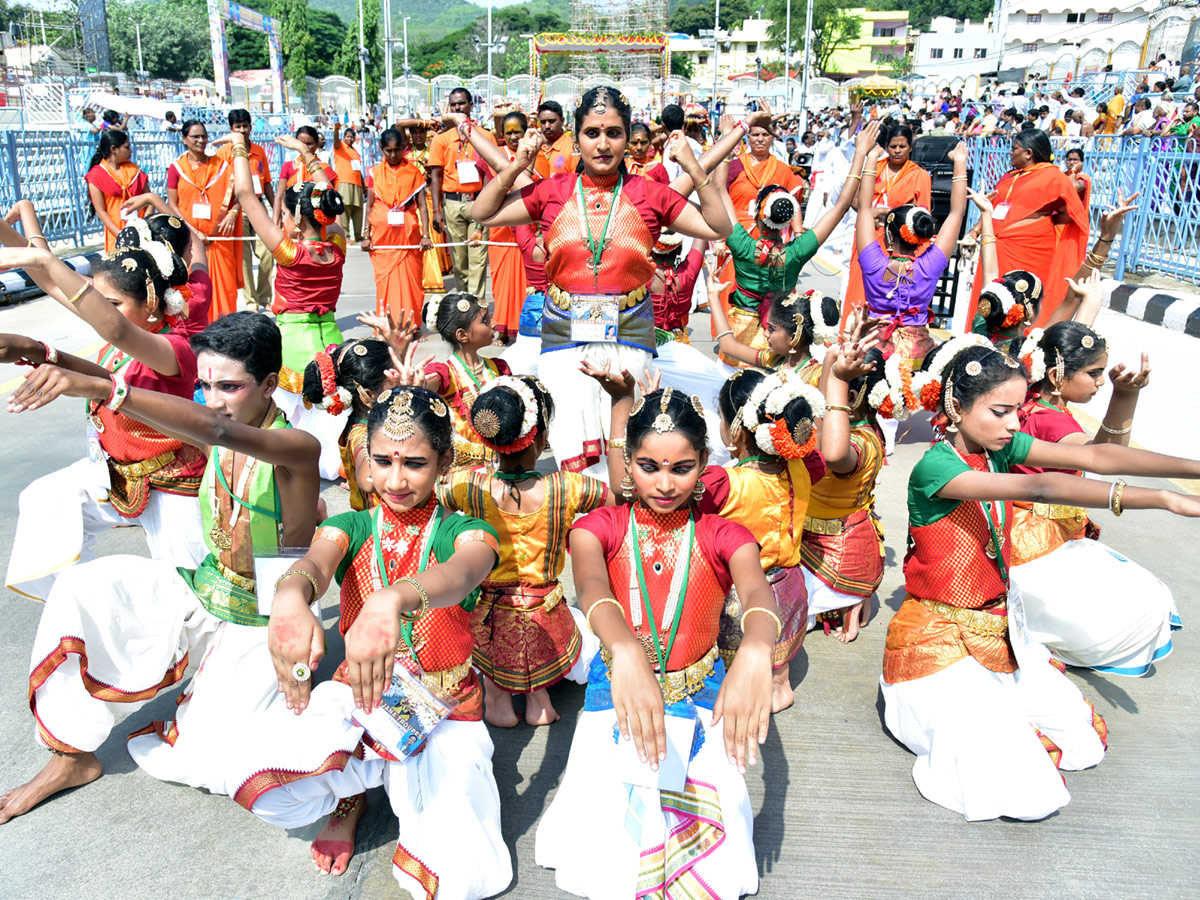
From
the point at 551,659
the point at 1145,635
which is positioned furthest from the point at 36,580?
the point at 1145,635

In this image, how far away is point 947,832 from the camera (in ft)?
8.87

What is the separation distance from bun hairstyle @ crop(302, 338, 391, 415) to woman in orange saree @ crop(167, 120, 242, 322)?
5.02m

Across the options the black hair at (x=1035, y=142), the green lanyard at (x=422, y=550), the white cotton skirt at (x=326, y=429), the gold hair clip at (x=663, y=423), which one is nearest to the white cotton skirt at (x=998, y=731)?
the gold hair clip at (x=663, y=423)

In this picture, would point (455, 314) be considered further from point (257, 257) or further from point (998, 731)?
point (257, 257)

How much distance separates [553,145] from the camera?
31.8 ft

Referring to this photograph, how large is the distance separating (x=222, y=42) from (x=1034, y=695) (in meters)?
36.2

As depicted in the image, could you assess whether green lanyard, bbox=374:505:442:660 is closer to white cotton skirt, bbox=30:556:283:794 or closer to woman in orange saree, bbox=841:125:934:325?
white cotton skirt, bbox=30:556:283:794

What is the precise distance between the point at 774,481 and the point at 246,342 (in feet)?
5.66

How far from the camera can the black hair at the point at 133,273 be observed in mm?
3254

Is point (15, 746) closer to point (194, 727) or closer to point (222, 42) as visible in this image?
point (194, 727)

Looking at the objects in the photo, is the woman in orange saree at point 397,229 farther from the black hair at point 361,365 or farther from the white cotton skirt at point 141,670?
the white cotton skirt at point 141,670

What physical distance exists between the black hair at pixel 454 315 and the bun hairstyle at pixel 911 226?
2.70m

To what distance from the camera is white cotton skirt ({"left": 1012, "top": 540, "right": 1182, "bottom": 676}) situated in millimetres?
3158

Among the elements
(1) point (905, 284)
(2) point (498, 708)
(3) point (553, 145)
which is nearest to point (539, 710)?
(2) point (498, 708)
